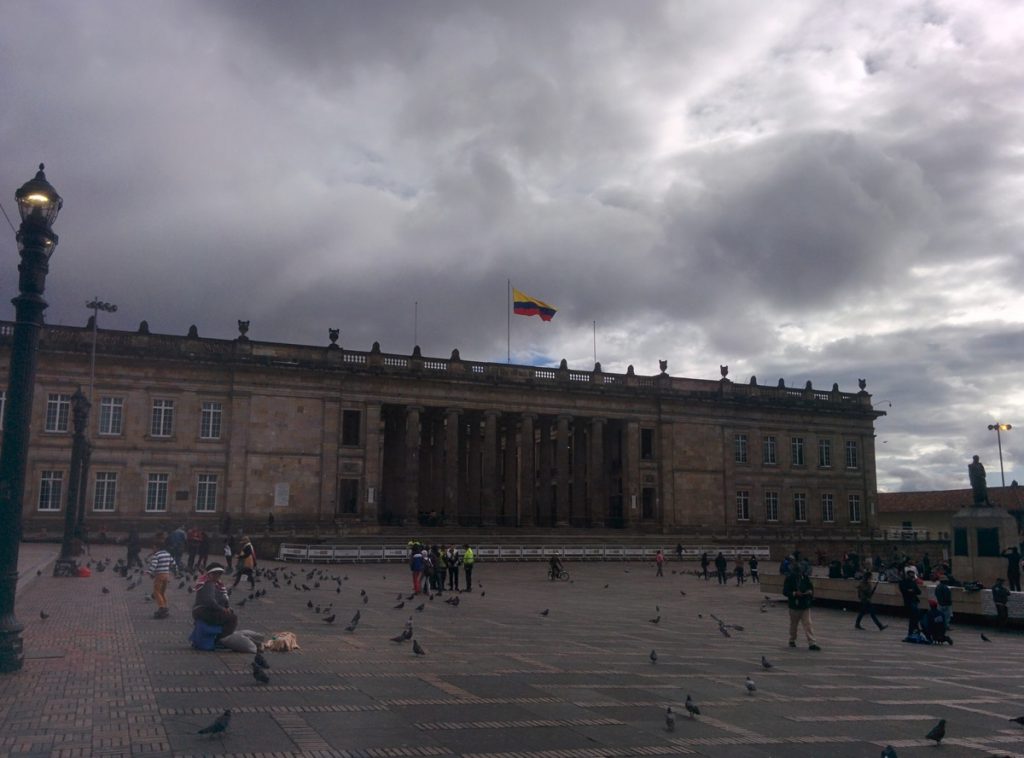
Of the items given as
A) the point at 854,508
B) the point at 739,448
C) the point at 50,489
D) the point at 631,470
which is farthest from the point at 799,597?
the point at 854,508

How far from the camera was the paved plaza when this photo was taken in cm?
914

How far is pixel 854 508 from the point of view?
75.6 metres

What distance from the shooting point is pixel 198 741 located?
339 inches

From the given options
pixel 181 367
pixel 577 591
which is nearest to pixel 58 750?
pixel 577 591

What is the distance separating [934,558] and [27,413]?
67382 millimetres

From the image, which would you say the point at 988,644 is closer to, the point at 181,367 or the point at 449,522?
the point at 449,522

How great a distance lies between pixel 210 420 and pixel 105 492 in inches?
279

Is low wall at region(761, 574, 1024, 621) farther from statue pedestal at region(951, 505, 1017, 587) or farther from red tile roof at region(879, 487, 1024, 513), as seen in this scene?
red tile roof at region(879, 487, 1024, 513)

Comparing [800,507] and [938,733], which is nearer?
[938,733]

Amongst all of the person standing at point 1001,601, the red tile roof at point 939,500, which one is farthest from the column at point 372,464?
the red tile roof at point 939,500

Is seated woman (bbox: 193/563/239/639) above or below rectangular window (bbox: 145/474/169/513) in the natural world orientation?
below

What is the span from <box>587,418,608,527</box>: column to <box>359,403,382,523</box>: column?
15829 millimetres

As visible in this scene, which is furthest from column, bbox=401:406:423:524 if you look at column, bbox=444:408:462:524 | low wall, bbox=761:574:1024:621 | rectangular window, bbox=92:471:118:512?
low wall, bbox=761:574:1024:621

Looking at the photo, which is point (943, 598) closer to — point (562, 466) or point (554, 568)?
point (554, 568)
